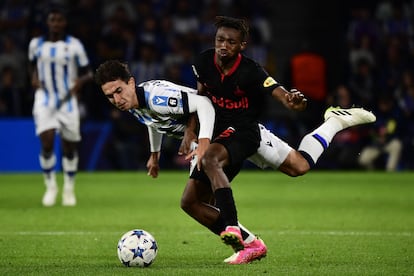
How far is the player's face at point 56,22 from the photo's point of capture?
43.3ft

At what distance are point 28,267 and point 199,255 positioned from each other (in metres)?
1.58

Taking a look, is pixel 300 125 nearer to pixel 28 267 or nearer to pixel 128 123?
pixel 128 123

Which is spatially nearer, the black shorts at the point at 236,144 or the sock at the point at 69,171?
the black shorts at the point at 236,144

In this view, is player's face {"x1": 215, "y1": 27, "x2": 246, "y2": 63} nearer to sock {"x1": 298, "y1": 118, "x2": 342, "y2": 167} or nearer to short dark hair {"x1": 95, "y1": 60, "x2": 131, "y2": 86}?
short dark hair {"x1": 95, "y1": 60, "x2": 131, "y2": 86}

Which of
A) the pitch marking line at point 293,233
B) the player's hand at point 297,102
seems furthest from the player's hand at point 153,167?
the pitch marking line at point 293,233

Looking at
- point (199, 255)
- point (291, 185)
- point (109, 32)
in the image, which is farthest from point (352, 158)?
point (199, 255)

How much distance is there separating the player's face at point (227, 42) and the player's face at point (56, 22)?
5359 millimetres

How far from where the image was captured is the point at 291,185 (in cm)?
1752

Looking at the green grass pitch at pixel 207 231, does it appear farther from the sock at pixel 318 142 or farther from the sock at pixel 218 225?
the sock at pixel 318 142

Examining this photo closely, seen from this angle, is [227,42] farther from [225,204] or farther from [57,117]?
[57,117]

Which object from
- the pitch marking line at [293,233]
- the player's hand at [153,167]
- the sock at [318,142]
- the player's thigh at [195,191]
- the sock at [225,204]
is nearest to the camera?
the sock at [225,204]

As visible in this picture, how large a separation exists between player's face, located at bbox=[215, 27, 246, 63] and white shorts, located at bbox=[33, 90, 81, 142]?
18.9 ft

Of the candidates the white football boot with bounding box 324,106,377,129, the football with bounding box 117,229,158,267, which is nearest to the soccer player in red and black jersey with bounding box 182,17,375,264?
the football with bounding box 117,229,158,267

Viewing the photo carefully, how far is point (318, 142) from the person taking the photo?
9.27m
